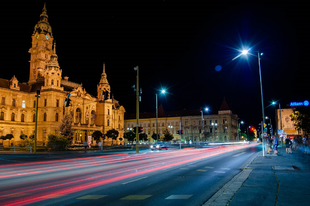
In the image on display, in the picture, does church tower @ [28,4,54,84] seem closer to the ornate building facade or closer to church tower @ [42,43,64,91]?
the ornate building facade

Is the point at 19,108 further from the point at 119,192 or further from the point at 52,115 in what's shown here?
the point at 119,192

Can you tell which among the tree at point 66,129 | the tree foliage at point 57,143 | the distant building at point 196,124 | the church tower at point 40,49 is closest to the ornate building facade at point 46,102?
the church tower at point 40,49

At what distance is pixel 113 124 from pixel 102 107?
11366 millimetres

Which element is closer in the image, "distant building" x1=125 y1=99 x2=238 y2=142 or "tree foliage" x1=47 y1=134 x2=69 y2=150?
"tree foliage" x1=47 y1=134 x2=69 y2=150

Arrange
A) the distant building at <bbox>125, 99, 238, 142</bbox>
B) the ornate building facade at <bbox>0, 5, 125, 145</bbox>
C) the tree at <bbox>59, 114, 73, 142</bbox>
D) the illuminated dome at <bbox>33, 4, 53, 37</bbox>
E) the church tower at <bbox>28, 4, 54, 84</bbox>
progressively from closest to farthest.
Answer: the tree at <bbox>59, 114, 73, 142</bbox> → the ornate building facade at <bbox>0, 5, 125, 145</bbox> → the church tower at <bbox>28, 4, 54, 84</bbox> → the illuminated dome at <bbox>33, 4, 53, 37</bbox> → the distant building at <bbox>125, 99, 238, 142</bbox>

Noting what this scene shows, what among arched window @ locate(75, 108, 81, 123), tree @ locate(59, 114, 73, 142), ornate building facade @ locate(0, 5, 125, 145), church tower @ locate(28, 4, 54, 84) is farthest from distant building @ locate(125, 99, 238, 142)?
tree @ locate(59, 114, 73, 142)

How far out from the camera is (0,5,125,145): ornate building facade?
72250mm

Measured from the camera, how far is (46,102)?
2926 inches

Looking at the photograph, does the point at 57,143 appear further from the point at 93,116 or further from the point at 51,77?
the point at 93,116

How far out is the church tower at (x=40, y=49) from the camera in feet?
287

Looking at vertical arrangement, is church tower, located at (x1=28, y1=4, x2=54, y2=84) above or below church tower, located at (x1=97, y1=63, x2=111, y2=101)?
above

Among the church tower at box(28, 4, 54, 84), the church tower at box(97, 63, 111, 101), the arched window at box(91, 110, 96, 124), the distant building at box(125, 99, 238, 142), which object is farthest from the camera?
the distant building at box(125, 99, 238, 142)

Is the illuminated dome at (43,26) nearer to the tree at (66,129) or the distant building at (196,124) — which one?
the tree at (66,129)

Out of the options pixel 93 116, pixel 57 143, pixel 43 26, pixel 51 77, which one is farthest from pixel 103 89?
pixel 57 143
